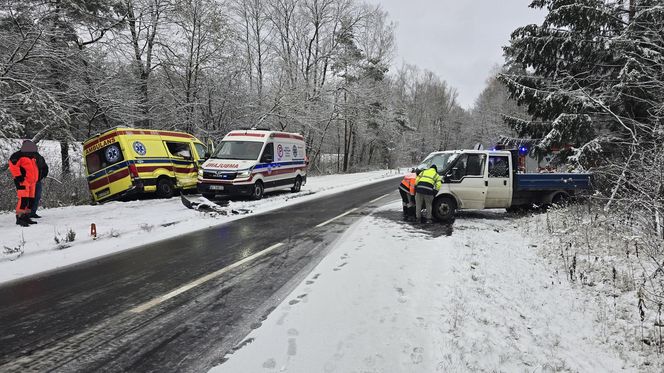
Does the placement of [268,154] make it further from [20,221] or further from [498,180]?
[498,180]

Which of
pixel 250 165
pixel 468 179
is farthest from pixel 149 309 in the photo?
pixel 250 165

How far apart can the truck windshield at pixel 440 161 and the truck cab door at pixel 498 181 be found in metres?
1.12

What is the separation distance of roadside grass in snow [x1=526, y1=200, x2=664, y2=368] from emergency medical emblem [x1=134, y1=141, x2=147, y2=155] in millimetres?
13063

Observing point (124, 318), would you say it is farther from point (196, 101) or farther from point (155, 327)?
point (196, 101)

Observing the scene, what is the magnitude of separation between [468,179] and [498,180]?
0.91 metres

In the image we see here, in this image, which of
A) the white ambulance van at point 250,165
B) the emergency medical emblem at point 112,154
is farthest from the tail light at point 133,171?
the white ambulance van at point 250,165

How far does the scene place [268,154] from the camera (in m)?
15.1

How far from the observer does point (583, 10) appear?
11.1 meters

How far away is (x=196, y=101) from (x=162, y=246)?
17.0 meters

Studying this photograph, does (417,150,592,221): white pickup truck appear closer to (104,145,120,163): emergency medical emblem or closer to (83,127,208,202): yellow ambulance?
(83,127,208,202): yellow ambulance

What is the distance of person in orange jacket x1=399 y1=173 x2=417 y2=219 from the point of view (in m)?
10.6

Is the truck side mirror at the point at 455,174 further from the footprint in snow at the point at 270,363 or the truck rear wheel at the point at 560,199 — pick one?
the footprint in snow at the point at 270,363

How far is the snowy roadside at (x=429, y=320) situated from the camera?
3383 millimetres

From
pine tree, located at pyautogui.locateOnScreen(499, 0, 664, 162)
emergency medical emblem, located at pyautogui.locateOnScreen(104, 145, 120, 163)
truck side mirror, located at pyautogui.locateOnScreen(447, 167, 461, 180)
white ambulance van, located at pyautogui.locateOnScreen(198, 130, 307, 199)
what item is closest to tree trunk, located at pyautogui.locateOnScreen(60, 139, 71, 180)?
emergency medical emblem, located at pyautogui.locateOnScreen(104, 145, 120, 163)
